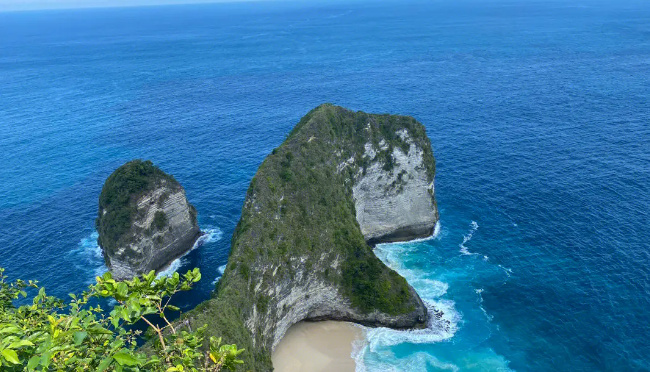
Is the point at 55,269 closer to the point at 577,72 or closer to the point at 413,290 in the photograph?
the point at 413,290

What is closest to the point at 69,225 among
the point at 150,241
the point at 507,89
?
the point at 150,241

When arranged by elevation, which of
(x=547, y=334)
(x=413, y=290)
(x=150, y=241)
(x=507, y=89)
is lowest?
(x=547, y=334)

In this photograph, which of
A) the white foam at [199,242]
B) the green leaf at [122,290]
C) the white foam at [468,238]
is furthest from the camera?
the white foam at [468,238]

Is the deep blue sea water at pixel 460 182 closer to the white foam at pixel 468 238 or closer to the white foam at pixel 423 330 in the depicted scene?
the white foam at pixel 423 330

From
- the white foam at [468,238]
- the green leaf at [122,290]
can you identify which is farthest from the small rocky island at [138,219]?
the green leaf at [122,290]

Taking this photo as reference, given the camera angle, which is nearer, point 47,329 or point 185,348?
point 47,329

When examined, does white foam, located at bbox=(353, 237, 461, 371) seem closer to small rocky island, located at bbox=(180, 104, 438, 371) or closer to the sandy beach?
small rocky island, located at bbox=(180, 104, 438, 371)

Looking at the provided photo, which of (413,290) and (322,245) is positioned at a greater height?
(322,245)
